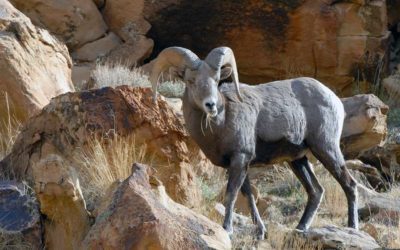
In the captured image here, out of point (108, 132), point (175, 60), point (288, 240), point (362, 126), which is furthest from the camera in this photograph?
point (362, 126)

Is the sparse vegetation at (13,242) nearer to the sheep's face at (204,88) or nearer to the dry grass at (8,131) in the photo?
the sheep's face at (204,88)

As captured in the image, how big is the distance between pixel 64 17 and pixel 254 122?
6.63m

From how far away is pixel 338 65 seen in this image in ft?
50.5

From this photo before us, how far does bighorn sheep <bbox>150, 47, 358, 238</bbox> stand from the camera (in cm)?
891

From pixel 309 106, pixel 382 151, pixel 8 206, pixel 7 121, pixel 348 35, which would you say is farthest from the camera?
pixel 348 35

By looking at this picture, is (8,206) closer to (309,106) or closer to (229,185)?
(229,185)

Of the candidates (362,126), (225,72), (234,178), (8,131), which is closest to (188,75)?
(225,72)

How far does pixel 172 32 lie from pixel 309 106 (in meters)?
6.22

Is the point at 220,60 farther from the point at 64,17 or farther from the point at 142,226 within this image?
the point at 64,17

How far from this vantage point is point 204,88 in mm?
8742

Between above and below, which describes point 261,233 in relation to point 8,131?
above

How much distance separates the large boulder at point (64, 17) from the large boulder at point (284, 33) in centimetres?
100

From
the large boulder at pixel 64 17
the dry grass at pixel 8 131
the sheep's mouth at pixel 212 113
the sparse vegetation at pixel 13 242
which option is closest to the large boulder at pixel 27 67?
the dry grass at pixel 8 131

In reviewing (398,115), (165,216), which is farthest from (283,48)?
(165,216)
